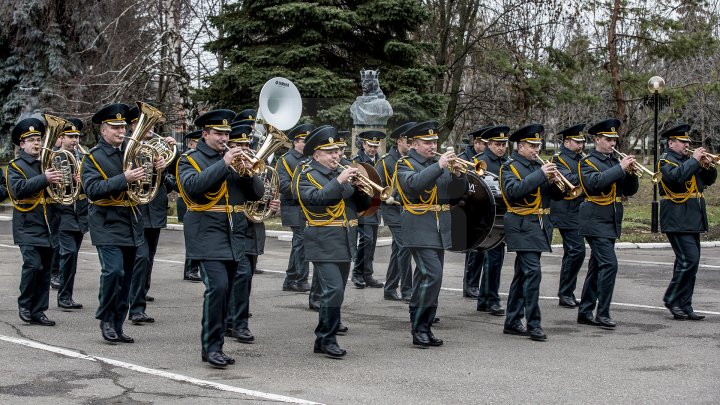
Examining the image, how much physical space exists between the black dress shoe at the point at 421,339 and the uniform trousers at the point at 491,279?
231 cm

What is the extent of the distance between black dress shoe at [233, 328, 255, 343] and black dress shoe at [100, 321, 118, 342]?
1.12 metres

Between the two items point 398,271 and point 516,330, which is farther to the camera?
point 398,271

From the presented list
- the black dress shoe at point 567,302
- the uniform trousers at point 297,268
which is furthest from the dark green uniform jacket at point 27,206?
the black dress shoe at point 567,302

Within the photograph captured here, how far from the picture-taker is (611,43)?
2650 cm

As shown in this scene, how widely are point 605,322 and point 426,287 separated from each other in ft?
7.32

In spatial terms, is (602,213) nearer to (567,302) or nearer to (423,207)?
(567,302)

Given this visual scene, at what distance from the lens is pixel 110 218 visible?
9.14 metres

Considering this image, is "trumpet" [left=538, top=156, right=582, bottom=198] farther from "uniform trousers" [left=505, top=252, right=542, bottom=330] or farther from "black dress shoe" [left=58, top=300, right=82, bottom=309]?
"black dress shoe" [left=58, top=300, right=82, bottom=309]

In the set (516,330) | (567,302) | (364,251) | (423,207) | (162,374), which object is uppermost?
(423,207)

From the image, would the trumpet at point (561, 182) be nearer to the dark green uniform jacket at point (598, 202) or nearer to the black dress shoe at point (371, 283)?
the dark green uniform jacket at point (598, 202)

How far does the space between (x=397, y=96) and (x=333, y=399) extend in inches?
694

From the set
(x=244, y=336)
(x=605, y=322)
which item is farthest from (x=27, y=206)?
(x=605, y=322)

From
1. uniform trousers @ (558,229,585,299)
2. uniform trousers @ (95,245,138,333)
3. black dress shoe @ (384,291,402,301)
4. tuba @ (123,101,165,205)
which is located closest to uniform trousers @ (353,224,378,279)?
black dress shoe @ (384,291,402,301)

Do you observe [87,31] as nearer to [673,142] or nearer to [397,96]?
[397,96]
